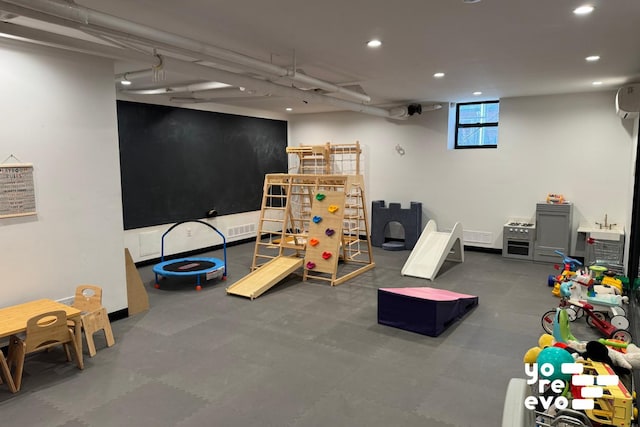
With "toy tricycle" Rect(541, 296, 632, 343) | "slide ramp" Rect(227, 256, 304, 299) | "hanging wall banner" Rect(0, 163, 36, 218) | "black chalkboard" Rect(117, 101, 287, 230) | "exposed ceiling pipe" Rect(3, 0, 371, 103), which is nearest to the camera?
"exposed ceiling pipe" Rect(3, 0, 371, 103)

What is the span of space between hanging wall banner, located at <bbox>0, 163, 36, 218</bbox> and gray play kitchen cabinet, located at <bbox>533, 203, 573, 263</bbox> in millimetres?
8231

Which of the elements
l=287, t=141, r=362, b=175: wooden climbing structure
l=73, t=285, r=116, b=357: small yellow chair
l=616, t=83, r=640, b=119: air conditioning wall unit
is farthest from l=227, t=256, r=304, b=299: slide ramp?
l=616, t=83, r=640, b=119: air conditioning wall unit

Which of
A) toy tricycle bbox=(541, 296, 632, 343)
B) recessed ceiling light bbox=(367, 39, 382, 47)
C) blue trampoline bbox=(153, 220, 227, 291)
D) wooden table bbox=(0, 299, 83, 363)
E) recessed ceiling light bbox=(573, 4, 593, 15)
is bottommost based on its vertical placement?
toy tricycle bbox=(541, 296, 632, 343)

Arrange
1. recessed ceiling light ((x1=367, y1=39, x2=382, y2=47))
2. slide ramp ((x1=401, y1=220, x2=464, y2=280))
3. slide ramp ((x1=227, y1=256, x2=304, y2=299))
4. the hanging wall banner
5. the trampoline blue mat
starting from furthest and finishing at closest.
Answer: slide ramp ((x1=401, y1=220, x2=464, y2=280)) → the trampoline blue mat → slide ramp ((x1=227, y1=256, x2=304, y2=299)) → recessed ceiling light ((x1=367, y1=39, x2=382, y2=47)) → the hanging wall banner

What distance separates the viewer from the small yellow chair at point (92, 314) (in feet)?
14.2

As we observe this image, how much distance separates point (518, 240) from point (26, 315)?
8.09 metres

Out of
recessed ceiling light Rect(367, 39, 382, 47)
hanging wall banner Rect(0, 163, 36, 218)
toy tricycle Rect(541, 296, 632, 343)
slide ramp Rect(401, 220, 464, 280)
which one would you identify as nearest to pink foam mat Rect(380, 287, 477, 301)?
toy tricycle Rect(541, 296, 632, 343)

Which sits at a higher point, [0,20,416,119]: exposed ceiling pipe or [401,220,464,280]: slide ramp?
[0,20,416,119]: exposed ceiling pipe

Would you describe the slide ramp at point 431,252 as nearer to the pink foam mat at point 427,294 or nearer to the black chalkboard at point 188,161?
the pink foam mat at point 427,294

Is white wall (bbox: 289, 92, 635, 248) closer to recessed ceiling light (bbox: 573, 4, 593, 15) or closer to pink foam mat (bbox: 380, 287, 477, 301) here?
pink foam mat (bbox: 380, 287, 477, 301)

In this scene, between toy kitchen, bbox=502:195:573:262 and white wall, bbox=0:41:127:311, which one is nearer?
white wall, bbox=0:41:127:311

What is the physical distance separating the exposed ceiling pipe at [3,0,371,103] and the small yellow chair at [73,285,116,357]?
2686 millimetres

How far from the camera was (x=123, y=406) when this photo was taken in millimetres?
3459

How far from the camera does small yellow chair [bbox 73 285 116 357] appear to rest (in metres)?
4.34
